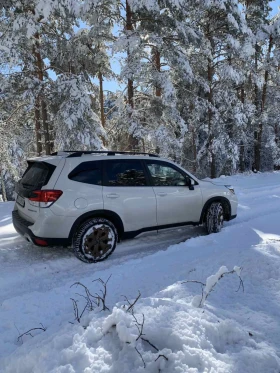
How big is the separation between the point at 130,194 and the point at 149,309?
9.03 feet

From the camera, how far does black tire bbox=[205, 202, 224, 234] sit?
609 centimetres

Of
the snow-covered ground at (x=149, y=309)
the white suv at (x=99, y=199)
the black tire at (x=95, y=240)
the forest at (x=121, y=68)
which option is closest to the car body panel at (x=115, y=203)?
the white suv at (x=99, y=199)

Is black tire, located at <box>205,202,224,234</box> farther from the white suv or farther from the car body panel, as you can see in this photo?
the white suv

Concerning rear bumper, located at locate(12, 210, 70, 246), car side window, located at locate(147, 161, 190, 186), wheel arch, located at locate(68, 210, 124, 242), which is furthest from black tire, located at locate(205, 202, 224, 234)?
rear bumper, located at locate(12, 210, 70, 246)

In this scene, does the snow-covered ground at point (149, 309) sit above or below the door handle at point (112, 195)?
below

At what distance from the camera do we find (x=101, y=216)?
15.9 feet

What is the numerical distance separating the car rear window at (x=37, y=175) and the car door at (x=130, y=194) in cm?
94

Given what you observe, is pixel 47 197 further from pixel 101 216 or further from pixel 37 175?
pixel 101 216

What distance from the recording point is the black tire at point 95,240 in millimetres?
4641

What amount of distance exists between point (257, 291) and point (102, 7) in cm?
1172

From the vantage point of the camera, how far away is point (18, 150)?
1322 centimetres

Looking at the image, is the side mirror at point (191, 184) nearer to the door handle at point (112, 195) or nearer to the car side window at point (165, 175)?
the car side window at point (165, 175)

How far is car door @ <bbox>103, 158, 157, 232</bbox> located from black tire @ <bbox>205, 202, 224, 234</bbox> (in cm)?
135

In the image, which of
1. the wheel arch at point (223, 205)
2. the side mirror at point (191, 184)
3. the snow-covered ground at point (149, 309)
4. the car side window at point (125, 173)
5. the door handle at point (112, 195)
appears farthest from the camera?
the wheel arch at point (223, 205)
